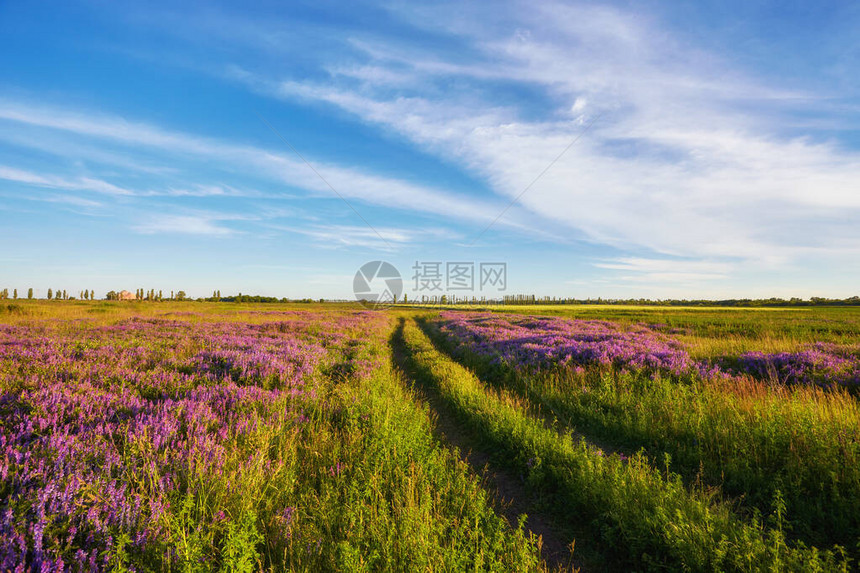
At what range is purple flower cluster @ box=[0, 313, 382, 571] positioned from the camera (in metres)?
2.47

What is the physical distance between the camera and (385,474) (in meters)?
4.85

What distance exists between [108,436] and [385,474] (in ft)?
11.3

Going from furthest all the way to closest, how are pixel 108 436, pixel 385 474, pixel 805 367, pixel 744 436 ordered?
pixel 805 367 → pixel 744 436 → pixel 385 474 → pixel 108 436

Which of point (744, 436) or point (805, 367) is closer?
point (744, 436)

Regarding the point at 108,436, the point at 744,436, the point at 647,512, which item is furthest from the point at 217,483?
the point at 744,436

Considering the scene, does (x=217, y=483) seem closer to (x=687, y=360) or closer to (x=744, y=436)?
(x=744, y=436)

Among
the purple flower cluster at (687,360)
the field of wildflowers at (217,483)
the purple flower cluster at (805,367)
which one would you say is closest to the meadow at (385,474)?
the field of wildflowers at (217,483)

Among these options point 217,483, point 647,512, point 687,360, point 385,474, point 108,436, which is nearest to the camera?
point 217,483

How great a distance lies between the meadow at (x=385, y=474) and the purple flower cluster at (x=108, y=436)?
26 mm

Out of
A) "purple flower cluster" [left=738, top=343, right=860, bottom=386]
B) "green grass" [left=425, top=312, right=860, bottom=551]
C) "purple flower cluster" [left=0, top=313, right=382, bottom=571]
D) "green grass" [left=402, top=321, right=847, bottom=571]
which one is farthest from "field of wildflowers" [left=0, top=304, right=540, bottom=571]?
"purple flower cluster" [left=738, top=343, right=860, bottom=386]

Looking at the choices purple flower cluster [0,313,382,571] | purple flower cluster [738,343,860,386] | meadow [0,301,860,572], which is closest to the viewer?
purple flower cluster [0,313,382,571]

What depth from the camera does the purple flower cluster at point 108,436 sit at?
247 cm

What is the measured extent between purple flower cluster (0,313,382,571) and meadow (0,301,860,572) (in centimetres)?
3

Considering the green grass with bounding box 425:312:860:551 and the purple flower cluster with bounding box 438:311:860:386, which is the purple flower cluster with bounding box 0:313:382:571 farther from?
the purple flower cluster with bounding box 438:311:860:386
